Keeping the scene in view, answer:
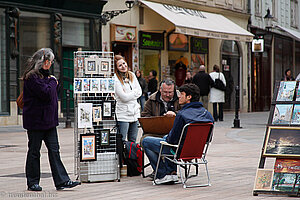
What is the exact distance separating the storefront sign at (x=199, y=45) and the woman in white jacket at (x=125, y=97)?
17.9 metres

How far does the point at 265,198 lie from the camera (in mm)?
6949

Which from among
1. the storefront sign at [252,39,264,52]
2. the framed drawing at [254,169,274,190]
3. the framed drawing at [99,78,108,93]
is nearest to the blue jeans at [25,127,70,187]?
the framed drawing at [99,78,108,93]

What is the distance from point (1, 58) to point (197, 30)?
7890mm

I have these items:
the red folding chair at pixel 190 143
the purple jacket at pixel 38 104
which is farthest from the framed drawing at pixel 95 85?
the red folding chair at pixel 190 143

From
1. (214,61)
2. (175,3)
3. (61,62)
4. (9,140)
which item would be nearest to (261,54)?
(214,61)

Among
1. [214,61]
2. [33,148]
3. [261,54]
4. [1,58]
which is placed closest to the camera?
[33,148]

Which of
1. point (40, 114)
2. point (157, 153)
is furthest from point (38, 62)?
point (157, 153)

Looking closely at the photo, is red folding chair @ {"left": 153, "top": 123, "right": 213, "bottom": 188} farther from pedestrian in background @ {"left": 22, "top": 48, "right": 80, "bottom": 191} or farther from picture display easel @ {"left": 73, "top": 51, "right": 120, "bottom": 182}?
pedestrian in background @ {"left": 22, "top": 48, "right": 80, "bottom": 191}

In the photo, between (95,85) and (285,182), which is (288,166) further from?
(95,85)

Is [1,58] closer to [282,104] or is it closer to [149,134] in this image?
[149,134]

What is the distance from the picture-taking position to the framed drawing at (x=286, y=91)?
7.62 metres

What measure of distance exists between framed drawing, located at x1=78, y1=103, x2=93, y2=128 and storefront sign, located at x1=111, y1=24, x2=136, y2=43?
1418cm

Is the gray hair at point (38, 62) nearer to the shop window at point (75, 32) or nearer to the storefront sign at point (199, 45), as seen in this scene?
the shop window at point (75, 32)

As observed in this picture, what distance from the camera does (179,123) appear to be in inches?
303
